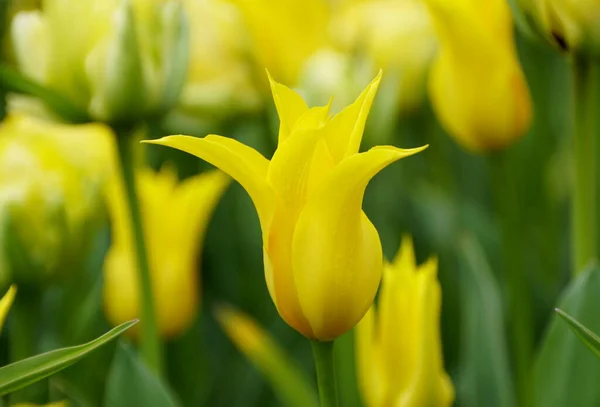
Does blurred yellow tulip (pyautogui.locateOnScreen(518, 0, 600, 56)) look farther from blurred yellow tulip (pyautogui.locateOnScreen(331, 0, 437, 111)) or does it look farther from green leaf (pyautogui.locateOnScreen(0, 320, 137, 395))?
blurred yellow tulip (pyautogui.locateOnScreen(331, 0, 437, 111))

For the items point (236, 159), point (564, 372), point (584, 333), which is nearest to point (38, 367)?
point (236, 159)

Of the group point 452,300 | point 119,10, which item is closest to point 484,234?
point 452,300

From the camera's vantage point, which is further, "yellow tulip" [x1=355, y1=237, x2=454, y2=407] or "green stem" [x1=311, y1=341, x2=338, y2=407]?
"yellow tulip" [x1=355, y1=237, x2=454, y2=407]

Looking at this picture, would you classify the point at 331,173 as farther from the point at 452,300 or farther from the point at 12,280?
the point at 452,300

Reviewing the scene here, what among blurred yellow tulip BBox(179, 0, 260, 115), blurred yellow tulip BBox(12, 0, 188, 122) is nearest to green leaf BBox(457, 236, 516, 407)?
blurred yellow tulip BBox(12, 0, 188, 122)

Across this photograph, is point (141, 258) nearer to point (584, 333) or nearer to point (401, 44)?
point (584, 333)

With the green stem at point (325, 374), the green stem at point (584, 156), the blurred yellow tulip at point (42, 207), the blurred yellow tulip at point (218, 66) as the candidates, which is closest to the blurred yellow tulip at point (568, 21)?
the green stem at point (584, 156)

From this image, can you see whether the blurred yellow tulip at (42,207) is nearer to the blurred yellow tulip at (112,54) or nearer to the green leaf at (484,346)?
the blurred yellow tulip at (112,54)
